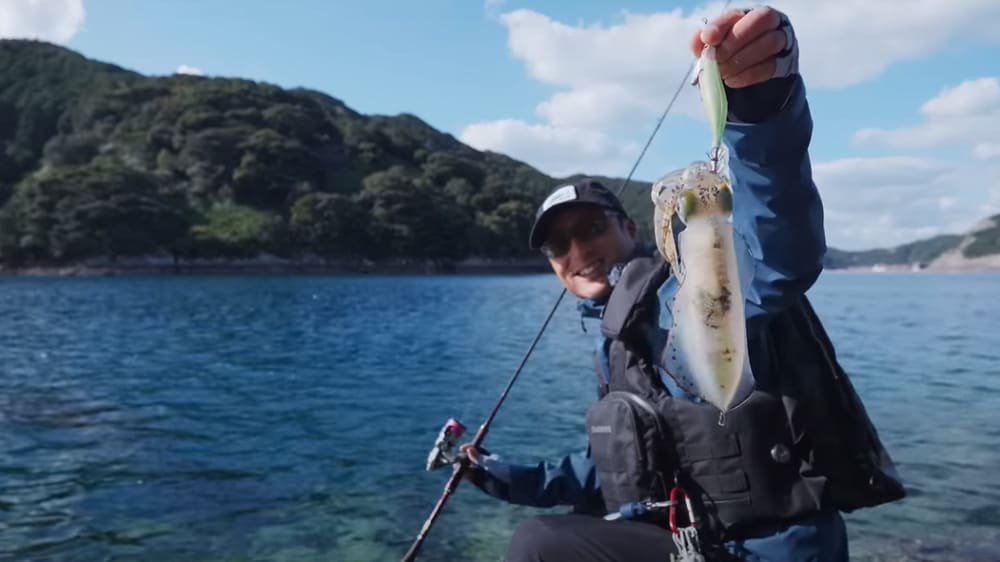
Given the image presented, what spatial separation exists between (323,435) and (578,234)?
11.4 m

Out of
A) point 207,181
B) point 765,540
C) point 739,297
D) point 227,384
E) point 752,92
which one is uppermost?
point 207,181

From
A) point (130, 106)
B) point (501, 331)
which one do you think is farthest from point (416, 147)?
point (501, 331)

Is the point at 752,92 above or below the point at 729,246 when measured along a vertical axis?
above

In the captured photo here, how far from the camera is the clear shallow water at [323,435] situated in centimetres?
896

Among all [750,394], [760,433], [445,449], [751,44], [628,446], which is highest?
[751,44]

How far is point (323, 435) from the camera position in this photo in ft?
47.4

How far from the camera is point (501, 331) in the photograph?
35.7 metres

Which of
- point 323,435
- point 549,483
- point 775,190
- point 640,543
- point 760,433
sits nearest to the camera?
point 775,190

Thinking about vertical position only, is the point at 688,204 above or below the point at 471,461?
above

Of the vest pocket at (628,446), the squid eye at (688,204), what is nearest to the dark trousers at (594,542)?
the vest pocket at (628,446)

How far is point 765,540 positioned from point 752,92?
168 cm

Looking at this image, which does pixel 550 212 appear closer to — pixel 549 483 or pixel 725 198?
pixel 549 483

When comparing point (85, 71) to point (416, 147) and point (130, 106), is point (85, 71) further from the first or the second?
point (416, 147)

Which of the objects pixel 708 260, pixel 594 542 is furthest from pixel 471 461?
pixel 708 260
